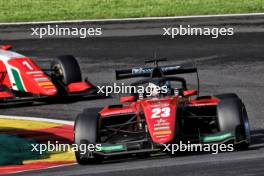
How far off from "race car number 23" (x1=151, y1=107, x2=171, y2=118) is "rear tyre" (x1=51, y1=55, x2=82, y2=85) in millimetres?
5667

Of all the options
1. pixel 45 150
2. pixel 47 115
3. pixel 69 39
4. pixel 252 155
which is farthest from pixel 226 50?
pixel 252 155

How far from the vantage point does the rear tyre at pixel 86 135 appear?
43.1 feet

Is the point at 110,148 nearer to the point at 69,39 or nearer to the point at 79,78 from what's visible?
the point at 79,78

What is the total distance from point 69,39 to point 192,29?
2778mm

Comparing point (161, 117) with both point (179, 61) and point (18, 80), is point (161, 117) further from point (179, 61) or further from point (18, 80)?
point (179, 61)

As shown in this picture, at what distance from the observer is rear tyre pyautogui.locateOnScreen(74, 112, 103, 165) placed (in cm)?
1315

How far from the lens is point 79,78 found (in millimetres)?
19094

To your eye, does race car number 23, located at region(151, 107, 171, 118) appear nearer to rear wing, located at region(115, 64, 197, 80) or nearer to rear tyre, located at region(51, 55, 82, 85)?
rear wing, located at region(115, 64, 197, 80)

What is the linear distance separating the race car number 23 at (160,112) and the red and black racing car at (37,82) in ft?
17.1

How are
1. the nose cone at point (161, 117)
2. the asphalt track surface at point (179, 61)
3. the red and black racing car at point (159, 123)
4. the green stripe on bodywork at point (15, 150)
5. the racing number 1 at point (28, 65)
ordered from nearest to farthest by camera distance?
the asphalt track surface at point (179, 61), the nose cone at point (161, 117), the red and black racing car at point (159, 123), the green stripe on bodywork at point (15, 150), the racing number 1 at point (28, 65)

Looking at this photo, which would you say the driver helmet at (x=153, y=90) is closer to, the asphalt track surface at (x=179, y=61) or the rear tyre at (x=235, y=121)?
the asphalt track surface at (x=179, y=61)

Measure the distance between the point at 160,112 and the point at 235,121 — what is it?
91cm

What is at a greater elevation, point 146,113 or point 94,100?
point 146,113

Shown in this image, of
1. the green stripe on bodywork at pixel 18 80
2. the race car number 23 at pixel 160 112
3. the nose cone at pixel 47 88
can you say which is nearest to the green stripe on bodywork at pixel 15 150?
the race car number 23 at pixel 160 112
